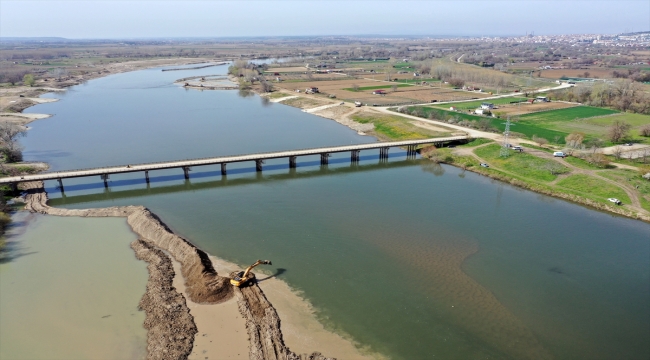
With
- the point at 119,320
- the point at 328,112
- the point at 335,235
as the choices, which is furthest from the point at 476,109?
the point at 119,320

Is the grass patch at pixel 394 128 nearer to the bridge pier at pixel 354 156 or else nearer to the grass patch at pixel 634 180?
the bridge pier at pixel 354 156

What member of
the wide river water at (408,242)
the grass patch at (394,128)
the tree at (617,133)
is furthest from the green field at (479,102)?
the wide river water at (408,242)

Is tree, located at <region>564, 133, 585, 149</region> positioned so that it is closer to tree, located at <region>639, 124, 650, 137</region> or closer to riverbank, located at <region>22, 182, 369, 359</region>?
tree, located at <region>639, 124, 650, 137</region>

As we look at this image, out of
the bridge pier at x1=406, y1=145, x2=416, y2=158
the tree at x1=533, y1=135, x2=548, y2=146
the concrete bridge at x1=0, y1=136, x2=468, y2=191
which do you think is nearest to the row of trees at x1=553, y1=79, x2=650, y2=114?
the tree at x1=533, y1=135, x2=548, y2=146

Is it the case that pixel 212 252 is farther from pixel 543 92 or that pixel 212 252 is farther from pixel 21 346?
pixel 543 92

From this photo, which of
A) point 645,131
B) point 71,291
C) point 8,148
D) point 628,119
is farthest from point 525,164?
point 8,148

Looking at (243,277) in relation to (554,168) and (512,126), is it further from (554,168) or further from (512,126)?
(512,126)
